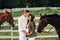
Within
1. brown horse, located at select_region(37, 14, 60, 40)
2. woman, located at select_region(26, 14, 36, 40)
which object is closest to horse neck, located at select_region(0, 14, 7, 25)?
brown horse, located at select_region(37, 14, 60, 40)

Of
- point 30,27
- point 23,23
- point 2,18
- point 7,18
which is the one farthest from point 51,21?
point 2,18

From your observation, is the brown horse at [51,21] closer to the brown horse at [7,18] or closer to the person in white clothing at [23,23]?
the person in white clothing at [23,23]

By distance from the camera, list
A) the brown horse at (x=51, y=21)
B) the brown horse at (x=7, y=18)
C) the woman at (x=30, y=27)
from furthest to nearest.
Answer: the brown horse at (x=7, y=18)
the brown horse at (x=51, y=21)
the woman at (x=30, y=27)

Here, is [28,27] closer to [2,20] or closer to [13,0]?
[2,20]

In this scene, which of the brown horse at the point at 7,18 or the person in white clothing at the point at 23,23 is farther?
the brown horse at the point at 7,18

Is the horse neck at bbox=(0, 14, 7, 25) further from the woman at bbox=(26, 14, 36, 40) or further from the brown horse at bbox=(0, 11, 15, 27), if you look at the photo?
the woman at bbox=(26, 14, 36, 40)

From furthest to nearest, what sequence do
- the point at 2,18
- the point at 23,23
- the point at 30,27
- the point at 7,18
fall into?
1. the point at 2,18
2. the point at 7,18
3. the point at 23,23
4. the point at 30,27

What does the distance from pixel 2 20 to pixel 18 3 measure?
27.0 m

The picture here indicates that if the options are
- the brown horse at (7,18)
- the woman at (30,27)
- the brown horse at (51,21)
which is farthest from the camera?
the brown horse at (7,18)

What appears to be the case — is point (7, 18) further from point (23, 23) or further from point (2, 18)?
point (23, 23)

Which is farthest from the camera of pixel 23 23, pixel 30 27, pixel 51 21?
pixel 51 21

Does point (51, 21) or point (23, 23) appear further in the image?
point (51, 21)

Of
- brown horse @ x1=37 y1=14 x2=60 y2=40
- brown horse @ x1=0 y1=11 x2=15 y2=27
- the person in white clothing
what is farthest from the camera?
brown horse @ x1=0 y1=11 x2=15 y2=27

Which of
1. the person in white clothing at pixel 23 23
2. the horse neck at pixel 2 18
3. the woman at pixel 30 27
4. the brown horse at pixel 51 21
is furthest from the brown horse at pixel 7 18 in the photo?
the woman at pixel 30 27
